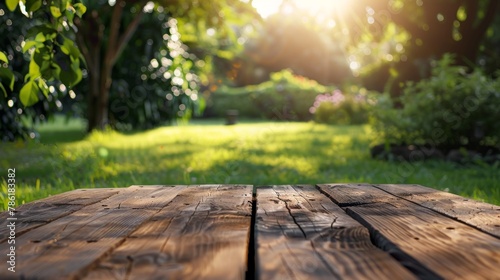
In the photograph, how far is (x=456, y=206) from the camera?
1949mm

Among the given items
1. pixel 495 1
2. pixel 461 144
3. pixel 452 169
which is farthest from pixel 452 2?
pixel 452 169

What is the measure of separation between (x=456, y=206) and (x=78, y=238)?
1350mm

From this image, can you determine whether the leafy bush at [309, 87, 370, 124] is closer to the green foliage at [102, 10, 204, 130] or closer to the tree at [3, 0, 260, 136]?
the green foliage at [102, 10, 204, 130]

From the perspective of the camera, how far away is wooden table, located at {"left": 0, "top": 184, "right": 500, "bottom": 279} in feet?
3.74

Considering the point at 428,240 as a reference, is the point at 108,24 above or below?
above

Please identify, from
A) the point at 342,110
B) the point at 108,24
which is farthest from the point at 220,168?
the point at 342,110

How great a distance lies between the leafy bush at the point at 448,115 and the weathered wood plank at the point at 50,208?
5263 mm

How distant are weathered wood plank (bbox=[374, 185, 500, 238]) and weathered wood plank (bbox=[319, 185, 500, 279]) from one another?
0.05 metres

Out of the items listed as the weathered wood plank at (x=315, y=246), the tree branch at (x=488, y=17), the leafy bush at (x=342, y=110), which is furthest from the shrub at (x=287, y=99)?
the weathered wood plank at (x=315, y=246)

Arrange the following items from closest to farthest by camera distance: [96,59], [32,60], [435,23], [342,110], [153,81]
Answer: [32,60], [96,59], [435,23], [153,81], [342,110]

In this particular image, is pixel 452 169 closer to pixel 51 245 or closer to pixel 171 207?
pixel 171 207

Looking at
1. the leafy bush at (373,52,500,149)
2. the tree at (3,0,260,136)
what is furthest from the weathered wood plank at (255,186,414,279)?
the tree at (3,0,260,136)

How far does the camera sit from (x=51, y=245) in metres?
1.38

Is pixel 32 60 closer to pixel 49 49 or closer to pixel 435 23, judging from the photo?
pixel 49 49
